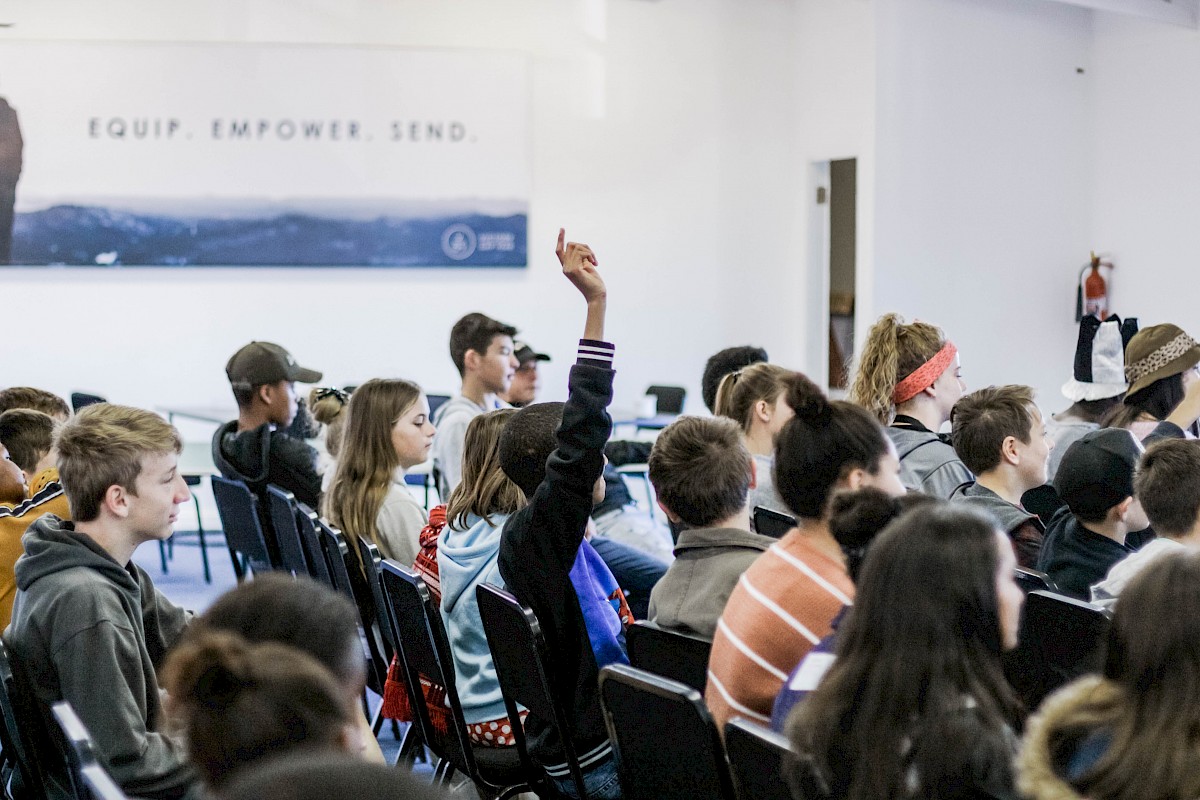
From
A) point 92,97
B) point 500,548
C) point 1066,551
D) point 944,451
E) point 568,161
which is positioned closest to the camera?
point 500,548

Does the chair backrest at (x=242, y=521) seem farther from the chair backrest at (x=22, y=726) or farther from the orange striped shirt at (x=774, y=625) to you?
the orange striped shirt at (x=774, y=625)

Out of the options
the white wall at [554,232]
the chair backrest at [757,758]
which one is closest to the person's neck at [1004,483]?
the chair backrest at [757,758]

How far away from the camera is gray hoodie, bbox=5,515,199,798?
2086 mm

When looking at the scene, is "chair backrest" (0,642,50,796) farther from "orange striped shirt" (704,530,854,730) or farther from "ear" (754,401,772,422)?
"ear" (754,401,772,422)

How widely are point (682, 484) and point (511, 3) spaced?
666cm

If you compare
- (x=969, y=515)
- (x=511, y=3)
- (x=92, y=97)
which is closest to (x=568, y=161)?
(x=511, y=3)

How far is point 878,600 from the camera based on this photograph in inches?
60.8

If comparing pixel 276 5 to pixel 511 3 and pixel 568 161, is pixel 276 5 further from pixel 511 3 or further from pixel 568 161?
pixel 568 161

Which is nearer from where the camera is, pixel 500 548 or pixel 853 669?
pixel 853 669

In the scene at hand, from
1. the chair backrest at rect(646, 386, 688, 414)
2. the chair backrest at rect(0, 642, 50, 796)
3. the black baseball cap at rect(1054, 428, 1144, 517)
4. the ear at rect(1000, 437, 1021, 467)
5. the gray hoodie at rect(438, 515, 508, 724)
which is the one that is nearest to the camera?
the chair backrest at rect(0, 642, 50, 796)

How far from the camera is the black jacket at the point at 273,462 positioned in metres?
4.39

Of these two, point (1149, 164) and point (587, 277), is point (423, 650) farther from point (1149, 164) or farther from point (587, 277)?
point (1149, 164)

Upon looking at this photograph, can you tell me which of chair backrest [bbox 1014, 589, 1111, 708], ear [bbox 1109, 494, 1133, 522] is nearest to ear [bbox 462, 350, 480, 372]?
ear [bbox 1109, 494, 1133, 522]

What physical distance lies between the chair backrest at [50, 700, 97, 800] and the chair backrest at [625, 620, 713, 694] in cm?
93
